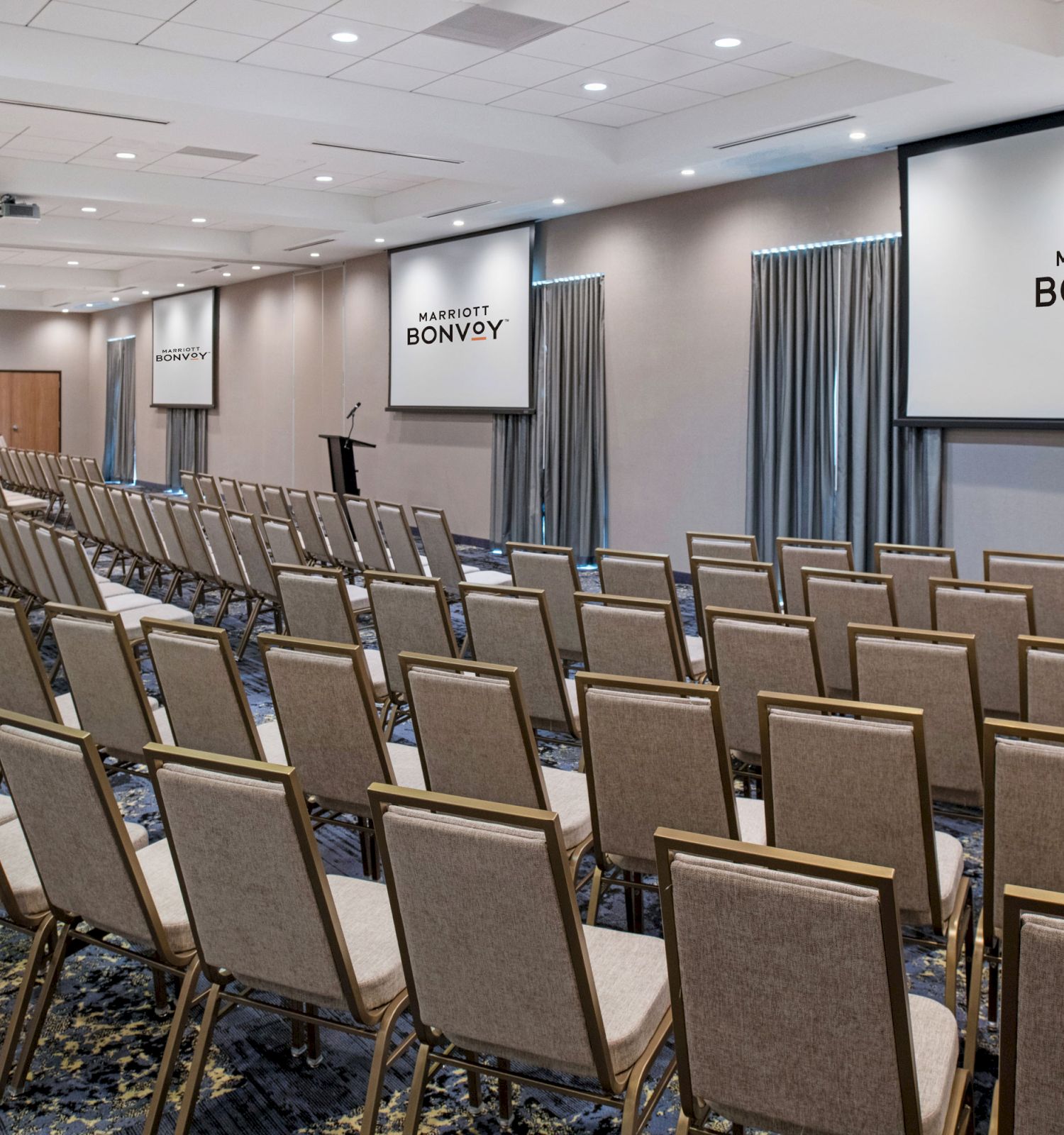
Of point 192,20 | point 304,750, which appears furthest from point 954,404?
point 304,750

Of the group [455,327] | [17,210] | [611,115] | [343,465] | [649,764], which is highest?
[611,115]

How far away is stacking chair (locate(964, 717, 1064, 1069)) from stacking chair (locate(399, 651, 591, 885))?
0.98 metres

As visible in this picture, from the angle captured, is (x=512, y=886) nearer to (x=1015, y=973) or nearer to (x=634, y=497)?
(x=1015, y=973)

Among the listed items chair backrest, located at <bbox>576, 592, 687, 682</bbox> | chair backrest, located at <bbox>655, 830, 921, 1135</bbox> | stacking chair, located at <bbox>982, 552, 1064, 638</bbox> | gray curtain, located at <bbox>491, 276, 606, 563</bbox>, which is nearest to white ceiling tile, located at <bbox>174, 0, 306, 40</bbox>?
chair backrest, located at <bbox>576, 592, 687, 682</bbox>

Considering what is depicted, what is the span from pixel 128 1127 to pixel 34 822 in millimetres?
705

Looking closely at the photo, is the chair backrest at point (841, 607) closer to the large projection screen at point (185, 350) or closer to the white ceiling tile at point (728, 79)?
the white ceiling tile at point (728, 79)

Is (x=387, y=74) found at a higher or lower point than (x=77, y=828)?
higher

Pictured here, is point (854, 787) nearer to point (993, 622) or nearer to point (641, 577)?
point (993, 622)

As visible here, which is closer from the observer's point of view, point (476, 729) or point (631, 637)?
point (476, 729)

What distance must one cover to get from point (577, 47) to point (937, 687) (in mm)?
5197

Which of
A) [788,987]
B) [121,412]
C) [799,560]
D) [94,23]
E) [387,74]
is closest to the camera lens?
[788,987]

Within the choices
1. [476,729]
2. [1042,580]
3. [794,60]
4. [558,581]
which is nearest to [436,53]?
[794,60]

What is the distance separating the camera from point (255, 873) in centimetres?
214

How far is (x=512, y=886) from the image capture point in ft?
6.13
